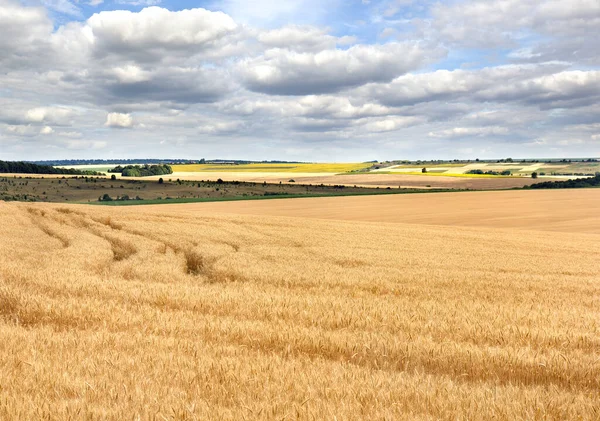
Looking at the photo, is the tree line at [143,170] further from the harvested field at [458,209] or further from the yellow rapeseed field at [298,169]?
the harvested field at [458,209]

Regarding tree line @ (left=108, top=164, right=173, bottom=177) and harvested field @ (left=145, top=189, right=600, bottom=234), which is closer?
harvested field @ (left=145, top=189, right=600, bottom=234)

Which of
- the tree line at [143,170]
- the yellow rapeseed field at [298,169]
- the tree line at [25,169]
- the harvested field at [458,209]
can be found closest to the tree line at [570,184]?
the harvested field at [458,209]

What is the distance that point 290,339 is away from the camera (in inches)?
308

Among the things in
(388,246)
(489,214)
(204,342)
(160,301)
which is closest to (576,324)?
(204,342)

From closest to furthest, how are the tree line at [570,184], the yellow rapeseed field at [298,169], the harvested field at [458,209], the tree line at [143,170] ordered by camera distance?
the harvested field at [458,209] < the tree line at [570,184] < the tree line at [143,170] < the yellow rapeseed field at [298,169]

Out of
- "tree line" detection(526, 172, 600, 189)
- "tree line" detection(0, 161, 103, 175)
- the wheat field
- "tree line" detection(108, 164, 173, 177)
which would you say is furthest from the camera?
"tree line" detection(108, 164, 173, 177)

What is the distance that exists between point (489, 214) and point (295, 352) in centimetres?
5509

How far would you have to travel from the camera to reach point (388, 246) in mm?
25547

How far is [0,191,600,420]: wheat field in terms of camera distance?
5.02 metres

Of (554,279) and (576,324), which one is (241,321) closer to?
(576,324)

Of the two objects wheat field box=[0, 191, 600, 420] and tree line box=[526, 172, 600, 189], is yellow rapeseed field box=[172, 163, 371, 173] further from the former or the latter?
wheat field box=[0, 191, 600, 420]

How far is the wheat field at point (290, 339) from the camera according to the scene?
5023 millimetres

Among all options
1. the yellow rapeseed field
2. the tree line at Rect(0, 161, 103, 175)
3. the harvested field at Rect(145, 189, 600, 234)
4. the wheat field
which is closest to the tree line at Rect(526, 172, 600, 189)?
the harvested field at Rect(145, 189, 600, 234)

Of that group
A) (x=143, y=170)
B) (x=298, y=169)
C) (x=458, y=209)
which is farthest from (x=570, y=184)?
(x=143, y=170)
